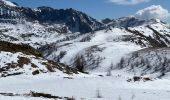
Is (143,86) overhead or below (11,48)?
below

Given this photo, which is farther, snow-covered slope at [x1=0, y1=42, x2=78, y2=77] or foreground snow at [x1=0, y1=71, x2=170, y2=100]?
snow-covered slope at [x1=0, y1=42, x2=78, y2=77]

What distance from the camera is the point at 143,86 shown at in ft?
135

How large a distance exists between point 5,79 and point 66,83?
1040 cm

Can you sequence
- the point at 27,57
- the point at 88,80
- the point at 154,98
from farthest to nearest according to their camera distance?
the point at 27,57 < the point at 88,80 < the point at 154,98

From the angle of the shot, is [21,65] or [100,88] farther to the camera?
[21,65]

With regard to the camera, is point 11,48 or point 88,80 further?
point 11,48

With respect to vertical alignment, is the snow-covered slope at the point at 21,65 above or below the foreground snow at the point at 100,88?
above

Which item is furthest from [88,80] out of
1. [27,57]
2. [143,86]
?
[27,57]

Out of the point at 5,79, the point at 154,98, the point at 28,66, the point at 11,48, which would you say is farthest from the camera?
the point at 11,48

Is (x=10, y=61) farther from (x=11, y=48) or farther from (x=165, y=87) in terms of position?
(x=165, y=87)

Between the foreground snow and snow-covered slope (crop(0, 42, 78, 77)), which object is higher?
snow-covered slope (crop(0, 42, 78, 77))

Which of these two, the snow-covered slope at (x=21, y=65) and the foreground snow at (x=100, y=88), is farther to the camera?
the snow-covered slope at (x=21, y=65)

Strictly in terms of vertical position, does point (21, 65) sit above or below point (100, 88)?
→ above

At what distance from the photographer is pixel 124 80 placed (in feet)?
143
